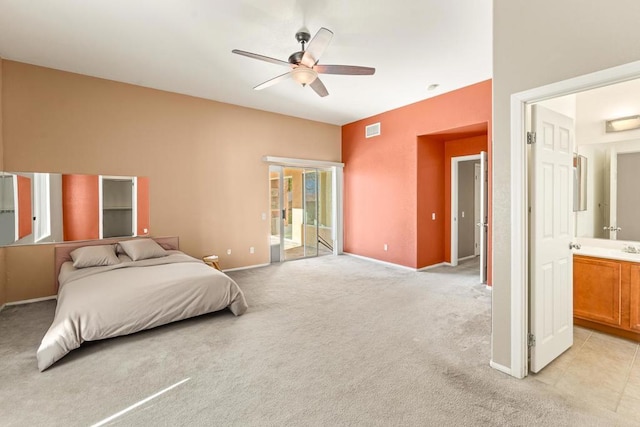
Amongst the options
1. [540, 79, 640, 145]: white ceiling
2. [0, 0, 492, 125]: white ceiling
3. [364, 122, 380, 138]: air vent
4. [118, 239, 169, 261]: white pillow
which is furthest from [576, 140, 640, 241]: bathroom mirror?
[118, 239, 169, 261]: white pillow

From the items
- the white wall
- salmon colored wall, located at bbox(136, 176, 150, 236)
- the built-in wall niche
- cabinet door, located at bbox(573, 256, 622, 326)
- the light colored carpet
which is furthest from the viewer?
salmon colored wall, located at bbox(136, 176, 150, 236)

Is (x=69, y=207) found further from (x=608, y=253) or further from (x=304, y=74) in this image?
(x=608, y=253)

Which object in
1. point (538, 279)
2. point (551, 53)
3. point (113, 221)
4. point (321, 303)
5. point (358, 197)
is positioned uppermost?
point (551, 53)

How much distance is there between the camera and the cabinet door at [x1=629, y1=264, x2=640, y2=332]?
8.96 ft

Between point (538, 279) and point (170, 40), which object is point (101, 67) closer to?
point (170, 40)

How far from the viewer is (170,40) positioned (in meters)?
3.32

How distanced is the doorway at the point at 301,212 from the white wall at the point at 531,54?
4633mm

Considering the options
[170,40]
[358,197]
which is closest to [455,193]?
[358,197]

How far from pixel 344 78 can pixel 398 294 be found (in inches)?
129

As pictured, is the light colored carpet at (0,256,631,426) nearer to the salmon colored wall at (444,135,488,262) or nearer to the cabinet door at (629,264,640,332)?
the cabinet door at (629,264,640,332)

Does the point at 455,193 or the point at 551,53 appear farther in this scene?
the point at 455,193

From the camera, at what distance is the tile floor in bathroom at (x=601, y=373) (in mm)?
2000

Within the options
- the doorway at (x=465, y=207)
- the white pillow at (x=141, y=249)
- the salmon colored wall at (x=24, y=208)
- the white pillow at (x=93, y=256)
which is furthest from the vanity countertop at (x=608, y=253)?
the salmon colored wall at (x=24, y=208)

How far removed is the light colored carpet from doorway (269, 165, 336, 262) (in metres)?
2.82
